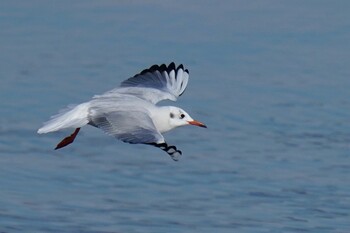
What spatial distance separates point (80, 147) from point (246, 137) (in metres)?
1.72

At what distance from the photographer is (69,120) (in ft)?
38.4

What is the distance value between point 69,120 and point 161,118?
0.83 metres

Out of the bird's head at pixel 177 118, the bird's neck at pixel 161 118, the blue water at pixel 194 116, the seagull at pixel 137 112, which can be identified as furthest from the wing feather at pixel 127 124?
the blue water at pixel 194 116

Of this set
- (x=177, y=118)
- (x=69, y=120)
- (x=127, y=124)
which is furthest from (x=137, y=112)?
(x=177, y=118)

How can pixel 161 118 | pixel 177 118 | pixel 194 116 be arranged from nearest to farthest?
pixel 161 118 → pixel 177 118 → pixel 194 116

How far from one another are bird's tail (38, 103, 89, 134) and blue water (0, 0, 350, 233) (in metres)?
1.53

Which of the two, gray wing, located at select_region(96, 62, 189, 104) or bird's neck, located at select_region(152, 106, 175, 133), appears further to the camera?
gray wing, located at select_region(96, 62, 189, 104)

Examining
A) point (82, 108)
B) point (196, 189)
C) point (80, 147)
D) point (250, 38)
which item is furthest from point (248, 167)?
point (250, 38)

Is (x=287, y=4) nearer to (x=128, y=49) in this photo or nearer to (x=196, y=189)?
(x=128, y=49)

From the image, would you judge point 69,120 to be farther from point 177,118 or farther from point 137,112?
point 177,118

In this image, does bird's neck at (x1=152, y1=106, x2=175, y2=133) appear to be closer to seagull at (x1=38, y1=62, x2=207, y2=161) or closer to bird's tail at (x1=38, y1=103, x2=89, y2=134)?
seagull at (x1=38, y1=62, x2=207, y2=161)

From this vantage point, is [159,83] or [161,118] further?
[159,83]

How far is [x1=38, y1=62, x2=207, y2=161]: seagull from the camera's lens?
36.4ft

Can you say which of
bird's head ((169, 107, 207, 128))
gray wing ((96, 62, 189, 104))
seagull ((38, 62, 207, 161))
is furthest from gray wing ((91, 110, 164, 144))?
gray wing ((96, 62, 189, 104))
